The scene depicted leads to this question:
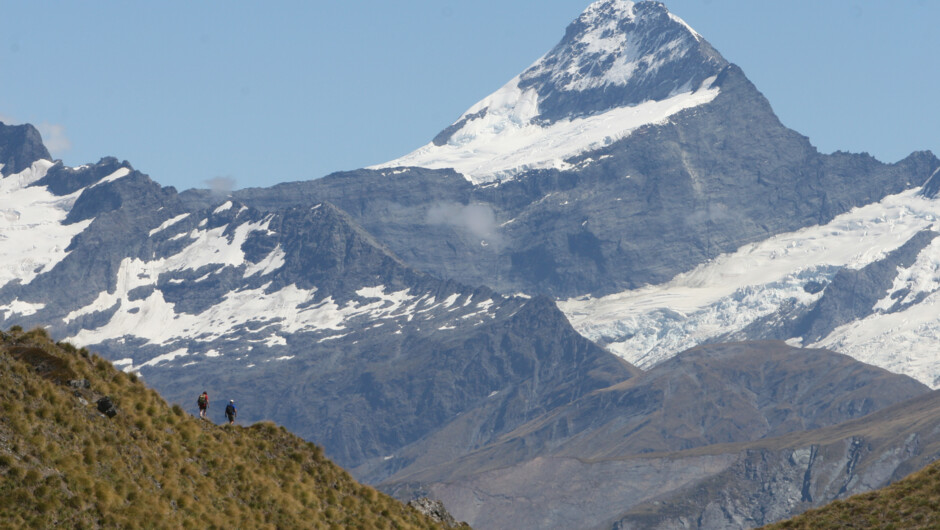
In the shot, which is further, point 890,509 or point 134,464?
point 890,509

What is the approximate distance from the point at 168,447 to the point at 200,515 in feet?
16.5

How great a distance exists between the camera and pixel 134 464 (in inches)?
2677

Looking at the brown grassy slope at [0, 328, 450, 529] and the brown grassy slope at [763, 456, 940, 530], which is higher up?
the brown grassy slope at [0, 328, 450, 529]

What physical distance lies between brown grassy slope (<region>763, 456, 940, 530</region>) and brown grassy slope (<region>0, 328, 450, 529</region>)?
24337mm

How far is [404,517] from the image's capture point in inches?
3401

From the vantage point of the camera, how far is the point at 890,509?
289ft

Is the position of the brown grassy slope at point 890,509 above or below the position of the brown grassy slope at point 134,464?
below

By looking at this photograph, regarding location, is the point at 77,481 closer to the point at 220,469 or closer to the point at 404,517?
the point at 220,469

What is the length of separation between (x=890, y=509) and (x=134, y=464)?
42.9m

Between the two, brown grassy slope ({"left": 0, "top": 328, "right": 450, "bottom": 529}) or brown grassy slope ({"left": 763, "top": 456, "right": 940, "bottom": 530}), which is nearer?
brown grassy slope ({"left": 0, "top": 328, "right": 450, "bottom": 529})

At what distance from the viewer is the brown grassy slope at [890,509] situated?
8594 cm

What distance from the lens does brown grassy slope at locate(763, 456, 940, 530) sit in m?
85.9

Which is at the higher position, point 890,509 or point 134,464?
point 134,464

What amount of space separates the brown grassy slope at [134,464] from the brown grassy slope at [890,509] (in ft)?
79.8
